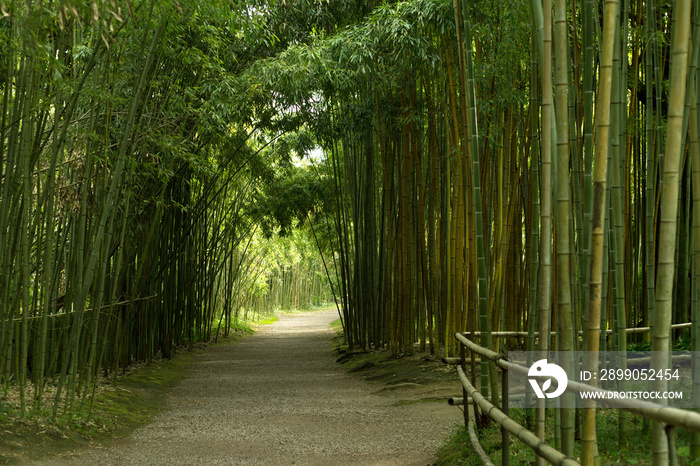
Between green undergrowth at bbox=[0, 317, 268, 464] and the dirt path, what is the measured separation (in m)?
0.11

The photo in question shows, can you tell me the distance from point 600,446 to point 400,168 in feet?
13.8

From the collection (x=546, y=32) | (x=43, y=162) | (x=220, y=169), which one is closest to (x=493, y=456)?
(x=546, y=32)

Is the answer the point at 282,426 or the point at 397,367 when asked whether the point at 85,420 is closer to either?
the point at 282,426

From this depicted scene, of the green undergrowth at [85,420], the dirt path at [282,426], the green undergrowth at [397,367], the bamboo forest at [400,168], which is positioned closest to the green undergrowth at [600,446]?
the bamboo forest at [400,168]

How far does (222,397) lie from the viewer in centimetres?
516

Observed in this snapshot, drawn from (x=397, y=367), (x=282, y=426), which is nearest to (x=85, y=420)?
(x=282, y=426)

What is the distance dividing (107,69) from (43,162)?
3.95ft

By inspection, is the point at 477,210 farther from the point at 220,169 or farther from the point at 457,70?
the point at 220,169

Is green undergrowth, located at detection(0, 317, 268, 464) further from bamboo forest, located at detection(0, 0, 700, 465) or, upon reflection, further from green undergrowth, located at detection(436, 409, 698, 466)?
green undergrowth, located at detection(436, 409, 698, 466)

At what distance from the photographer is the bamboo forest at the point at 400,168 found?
1632 millimetres

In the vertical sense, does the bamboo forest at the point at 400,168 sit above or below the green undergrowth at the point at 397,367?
above

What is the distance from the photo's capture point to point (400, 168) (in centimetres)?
608

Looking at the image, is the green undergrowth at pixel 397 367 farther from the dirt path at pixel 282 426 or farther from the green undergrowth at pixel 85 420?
the green undergrowth at pixel 85 420

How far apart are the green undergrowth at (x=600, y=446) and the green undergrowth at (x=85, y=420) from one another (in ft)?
6.55
